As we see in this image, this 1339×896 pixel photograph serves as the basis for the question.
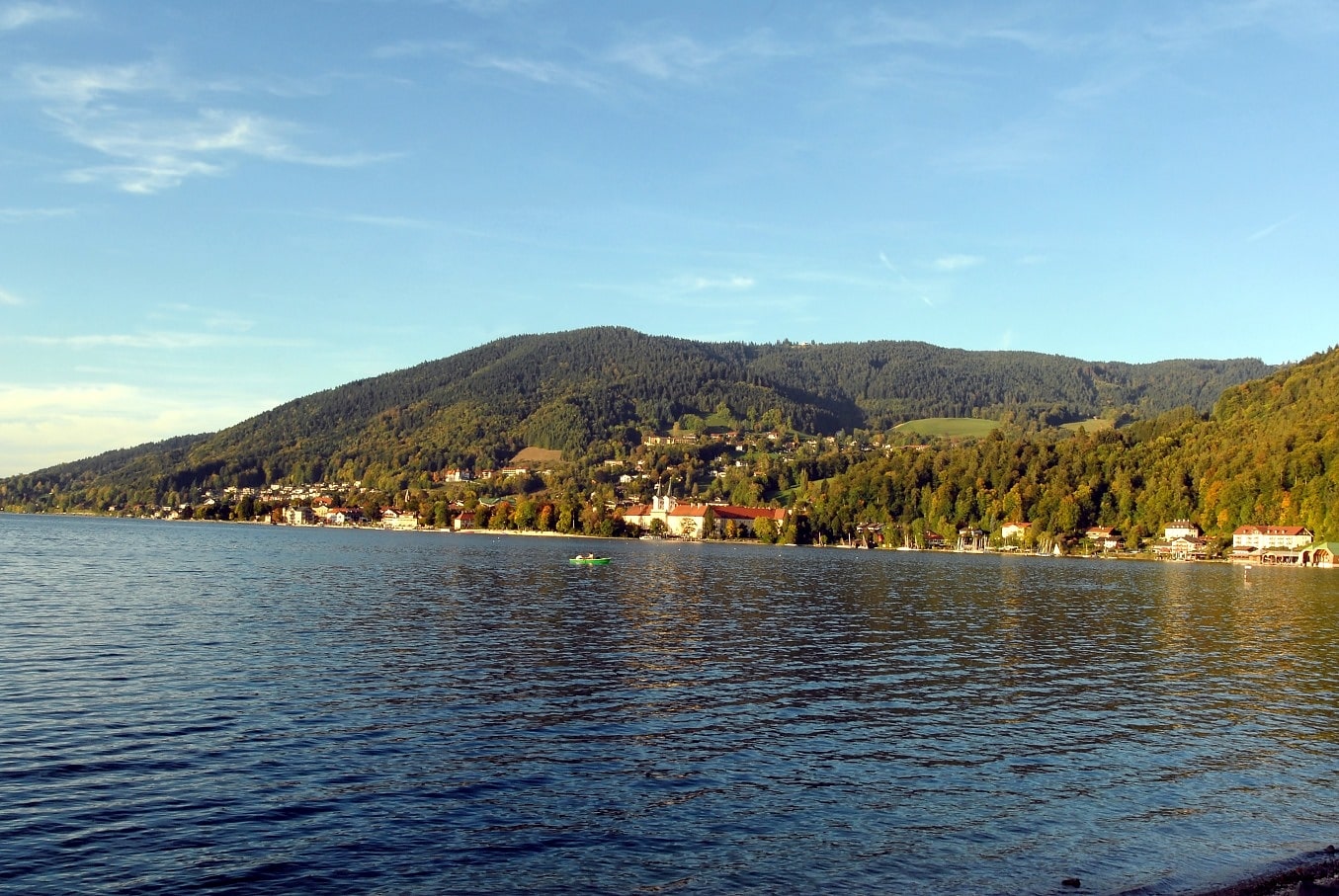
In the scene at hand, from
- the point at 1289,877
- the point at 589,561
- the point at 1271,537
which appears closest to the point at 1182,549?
the point at 1271,537

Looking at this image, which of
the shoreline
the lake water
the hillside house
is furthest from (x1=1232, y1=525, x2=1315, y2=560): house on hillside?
the shoreline

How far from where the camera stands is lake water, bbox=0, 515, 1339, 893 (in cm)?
1847

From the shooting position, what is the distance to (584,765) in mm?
24609

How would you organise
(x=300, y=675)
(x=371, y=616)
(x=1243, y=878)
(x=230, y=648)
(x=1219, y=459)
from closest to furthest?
(x=1243, y=878) → (x=300, y=675) → (x=230, y=648) → (x=371, y=616) → (x=1219, y=459)

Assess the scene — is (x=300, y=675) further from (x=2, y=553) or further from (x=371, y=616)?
(x=2, y=553)

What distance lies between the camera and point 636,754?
25859mm

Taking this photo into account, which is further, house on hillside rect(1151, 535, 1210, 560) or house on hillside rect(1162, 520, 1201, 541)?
house on hillside rect(1162, 520, 1201, 541)

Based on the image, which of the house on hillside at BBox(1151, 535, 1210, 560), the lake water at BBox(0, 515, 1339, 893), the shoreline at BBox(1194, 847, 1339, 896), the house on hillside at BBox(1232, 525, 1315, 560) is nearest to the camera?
the shoreline at BBox(1194, 847, 1339, 896)

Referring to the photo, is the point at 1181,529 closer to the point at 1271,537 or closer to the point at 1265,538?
the point at 1265,538

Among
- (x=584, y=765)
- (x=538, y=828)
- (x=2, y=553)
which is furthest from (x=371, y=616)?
(x=2, y=553)

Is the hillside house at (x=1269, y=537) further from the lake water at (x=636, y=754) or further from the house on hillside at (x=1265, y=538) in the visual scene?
the lake water at (x=636, y=754)

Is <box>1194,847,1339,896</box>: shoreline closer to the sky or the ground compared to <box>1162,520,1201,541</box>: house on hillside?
closer to the ground

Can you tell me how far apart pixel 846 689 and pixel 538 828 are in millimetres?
18289

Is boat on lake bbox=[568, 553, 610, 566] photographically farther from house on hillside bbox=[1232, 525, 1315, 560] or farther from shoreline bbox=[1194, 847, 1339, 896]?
house on hillside bbox=[1232, 525, 1315, 560]
